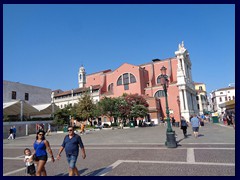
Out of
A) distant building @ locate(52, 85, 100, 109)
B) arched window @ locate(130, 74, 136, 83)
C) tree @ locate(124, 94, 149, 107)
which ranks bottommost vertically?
tree @ locate(124, 94, 149, 107)

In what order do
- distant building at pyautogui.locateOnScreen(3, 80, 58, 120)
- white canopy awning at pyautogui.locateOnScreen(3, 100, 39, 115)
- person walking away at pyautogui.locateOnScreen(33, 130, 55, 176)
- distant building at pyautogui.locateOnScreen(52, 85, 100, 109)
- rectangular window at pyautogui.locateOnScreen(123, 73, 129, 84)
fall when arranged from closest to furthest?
1. person walking away at pyautogui.locateOnScreen(33, 130, 55, 176)
2. white canopy awning at pyautogui.locateOnScreen(3, 100, 39, 115)
3. distant building at pyautogui.locateOnScreen(3, 80, 58, 120)
4. rectangular window at pyautogui.locateOnScreen(123, 73, 129, 84)
5. distant building at pyautogui.locateOnScreen(52, 85, 100, 109)

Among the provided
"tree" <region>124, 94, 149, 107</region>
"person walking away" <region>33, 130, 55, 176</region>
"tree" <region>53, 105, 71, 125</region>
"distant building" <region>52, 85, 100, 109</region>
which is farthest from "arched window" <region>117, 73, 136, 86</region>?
"person walking away" <region>33, 130, 55, 176</region>

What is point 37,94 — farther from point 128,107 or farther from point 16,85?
point 128,107

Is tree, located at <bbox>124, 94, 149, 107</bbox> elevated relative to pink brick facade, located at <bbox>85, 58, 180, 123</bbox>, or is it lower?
lower

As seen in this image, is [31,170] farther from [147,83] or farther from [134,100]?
[147,83]

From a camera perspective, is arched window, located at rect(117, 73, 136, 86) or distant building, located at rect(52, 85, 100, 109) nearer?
arched window, located at rect(117, 73, 136, 86)

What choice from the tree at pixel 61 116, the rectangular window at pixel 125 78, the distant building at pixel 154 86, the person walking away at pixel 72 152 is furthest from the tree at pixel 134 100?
the person walking away at pixel 72 152

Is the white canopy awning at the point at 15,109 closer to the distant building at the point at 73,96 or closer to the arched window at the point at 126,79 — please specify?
the distant building at the point at 73,96

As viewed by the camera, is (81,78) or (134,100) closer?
(134,100)

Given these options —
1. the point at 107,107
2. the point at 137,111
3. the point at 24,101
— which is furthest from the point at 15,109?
the point at 137,111

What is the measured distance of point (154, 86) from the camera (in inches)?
2232

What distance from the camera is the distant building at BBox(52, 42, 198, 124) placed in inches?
2095

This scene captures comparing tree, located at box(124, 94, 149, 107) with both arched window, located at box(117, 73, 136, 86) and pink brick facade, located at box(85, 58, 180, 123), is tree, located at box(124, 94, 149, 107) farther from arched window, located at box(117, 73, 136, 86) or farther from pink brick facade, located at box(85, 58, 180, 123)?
arched window, located at box(117, 73, 136, 86)
